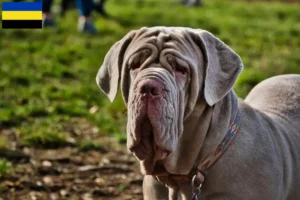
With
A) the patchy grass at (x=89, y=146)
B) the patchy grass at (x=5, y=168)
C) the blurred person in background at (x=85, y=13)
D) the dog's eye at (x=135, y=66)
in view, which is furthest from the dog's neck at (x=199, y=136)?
the blurred person in background at (x=85, y=13)

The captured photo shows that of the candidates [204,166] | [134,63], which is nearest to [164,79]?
[134,63]

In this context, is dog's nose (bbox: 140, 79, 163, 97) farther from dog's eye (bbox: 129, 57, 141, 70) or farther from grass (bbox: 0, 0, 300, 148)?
grass (bbox: 0, 0, 300, 148)

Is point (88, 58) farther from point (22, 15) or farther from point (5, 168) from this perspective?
point (5, 168)

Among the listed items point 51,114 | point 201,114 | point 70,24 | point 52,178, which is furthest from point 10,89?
point 201,114

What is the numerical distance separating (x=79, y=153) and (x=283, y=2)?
12166 mm

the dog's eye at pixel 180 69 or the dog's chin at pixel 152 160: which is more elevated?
the dog's eye at pixel 180 69

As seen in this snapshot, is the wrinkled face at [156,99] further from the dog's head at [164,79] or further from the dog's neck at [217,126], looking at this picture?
the dog's neck at [217,126]

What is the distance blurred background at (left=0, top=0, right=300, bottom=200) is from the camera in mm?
5320

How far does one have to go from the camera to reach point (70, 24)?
11320mm

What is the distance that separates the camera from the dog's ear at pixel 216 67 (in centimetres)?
346

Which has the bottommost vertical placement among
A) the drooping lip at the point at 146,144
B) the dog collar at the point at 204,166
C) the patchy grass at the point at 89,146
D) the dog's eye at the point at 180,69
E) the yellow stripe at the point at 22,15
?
the patchy grass at the point at 89,146

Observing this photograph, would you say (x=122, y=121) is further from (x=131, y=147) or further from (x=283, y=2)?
(x=283, y=2)

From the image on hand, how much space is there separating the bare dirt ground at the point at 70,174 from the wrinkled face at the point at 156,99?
1.74 m

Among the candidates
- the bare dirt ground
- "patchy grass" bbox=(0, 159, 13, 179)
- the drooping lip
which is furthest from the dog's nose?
"patchy grass" bbox=(0, 159, 13, 179)
